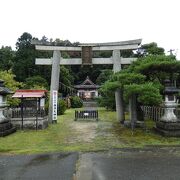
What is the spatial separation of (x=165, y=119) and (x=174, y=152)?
4910 mm

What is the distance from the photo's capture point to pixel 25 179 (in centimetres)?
828

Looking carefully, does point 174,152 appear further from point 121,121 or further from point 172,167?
point 121,121

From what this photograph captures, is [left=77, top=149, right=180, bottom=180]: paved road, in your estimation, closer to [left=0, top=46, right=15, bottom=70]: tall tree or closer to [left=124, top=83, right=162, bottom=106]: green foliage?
[left=124, top=83, right=162, bottom=106]: green foliage

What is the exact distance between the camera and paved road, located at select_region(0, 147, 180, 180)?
8531mm

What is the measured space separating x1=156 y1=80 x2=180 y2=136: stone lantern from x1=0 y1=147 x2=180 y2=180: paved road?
Answer: 3.85 m

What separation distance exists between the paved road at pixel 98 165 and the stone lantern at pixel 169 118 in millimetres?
3847

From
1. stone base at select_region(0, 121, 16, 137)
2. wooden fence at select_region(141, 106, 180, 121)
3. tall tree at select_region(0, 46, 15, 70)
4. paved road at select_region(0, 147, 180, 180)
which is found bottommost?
paved road at select_region(0, 147, 180, 180)

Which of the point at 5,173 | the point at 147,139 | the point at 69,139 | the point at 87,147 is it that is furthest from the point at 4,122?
the point at 5,173

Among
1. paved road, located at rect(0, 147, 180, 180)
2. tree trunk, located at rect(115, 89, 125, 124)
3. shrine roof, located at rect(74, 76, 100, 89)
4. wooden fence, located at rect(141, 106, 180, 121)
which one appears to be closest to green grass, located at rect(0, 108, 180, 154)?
paved road, located at rect(0, 147, 180, 180)

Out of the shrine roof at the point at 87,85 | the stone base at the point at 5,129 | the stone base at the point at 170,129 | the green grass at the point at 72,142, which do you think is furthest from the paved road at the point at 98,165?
the shrine roof at the point at 87,85

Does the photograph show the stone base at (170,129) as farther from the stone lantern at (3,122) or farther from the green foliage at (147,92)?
the stone lantern at (3,122)

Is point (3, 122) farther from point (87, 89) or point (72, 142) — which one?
point (87, 89)

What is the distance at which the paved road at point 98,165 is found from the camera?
853cm

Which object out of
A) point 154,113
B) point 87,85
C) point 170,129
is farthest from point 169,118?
point 87,85
